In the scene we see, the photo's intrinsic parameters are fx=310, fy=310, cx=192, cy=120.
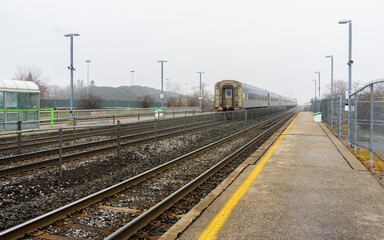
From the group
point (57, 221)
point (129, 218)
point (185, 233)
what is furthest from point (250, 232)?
point (57, 221)

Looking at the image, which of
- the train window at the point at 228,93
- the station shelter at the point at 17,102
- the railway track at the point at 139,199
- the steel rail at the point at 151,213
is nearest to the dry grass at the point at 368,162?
the railway track at the point at 139,199

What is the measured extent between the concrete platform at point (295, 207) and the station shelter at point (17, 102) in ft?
44.2

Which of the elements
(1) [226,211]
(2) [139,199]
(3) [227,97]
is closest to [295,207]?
(1) [226,211]

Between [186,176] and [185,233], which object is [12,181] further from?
[185,233]

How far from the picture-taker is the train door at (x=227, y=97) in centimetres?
3062

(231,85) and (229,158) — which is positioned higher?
(231,85)

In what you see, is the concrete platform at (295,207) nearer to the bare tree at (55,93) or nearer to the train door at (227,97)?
the train door at (227,97)

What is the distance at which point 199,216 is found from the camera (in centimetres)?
457

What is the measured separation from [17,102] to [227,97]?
19279 mm

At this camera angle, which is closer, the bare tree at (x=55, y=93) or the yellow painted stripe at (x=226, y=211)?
the yellow painted stripe at (x=226, y=211)

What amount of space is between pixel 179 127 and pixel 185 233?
1532 cm

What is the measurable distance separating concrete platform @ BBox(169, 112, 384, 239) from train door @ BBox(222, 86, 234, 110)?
22.6 metres

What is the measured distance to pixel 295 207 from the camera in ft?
16.2

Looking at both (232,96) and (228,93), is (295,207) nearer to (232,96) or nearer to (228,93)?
(232,96)
